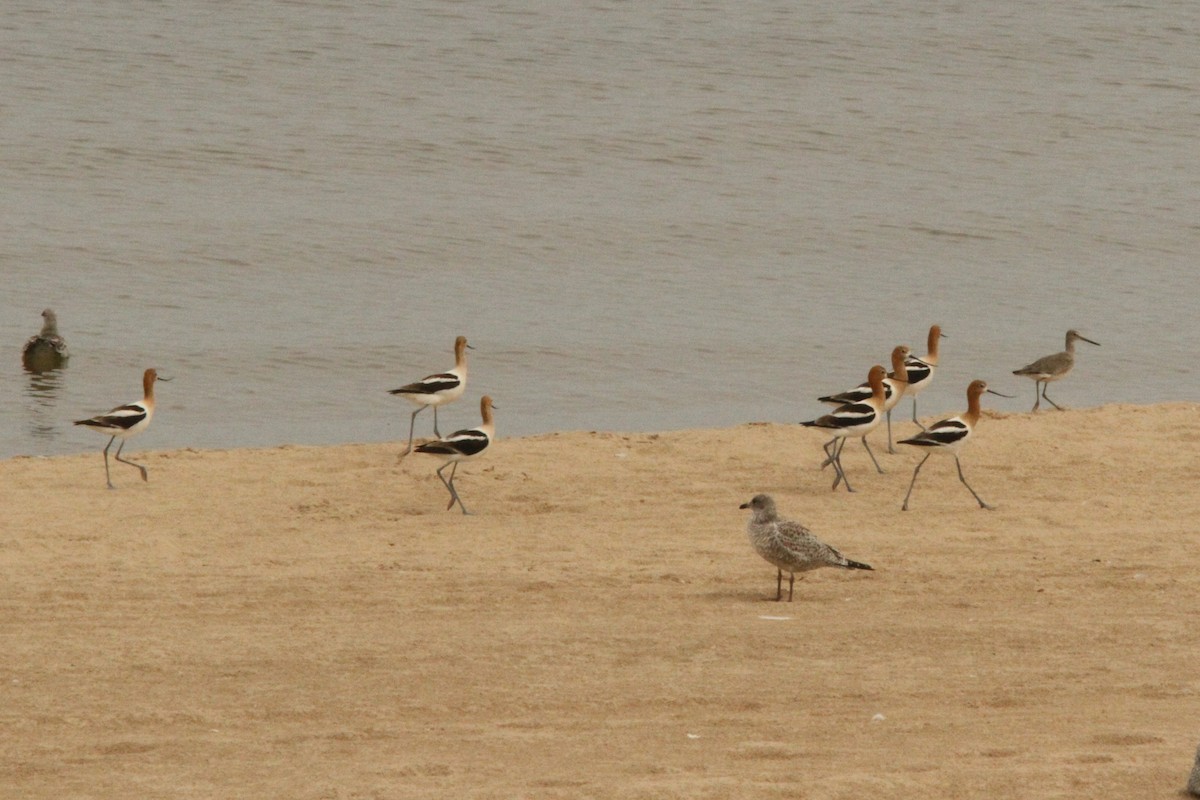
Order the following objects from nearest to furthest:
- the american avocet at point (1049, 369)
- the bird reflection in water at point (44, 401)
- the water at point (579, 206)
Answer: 1. the bird reflection in water at point (44, 401)
2. the american avocet at point (1049, 369)
3. the water at point (579, 206)

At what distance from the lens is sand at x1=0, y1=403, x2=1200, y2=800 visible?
8.55 meters

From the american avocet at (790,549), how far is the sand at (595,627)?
0.28 meters

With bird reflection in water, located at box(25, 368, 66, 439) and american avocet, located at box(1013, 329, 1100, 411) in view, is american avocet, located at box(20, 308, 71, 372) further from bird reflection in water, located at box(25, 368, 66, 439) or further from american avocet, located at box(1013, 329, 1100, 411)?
american avocet, located at box(1013, 329, 1100, 411)

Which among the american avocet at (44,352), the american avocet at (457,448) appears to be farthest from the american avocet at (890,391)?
the american avocet at (44,352)

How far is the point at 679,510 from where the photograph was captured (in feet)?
47.7

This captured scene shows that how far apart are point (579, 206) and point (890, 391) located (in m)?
15.5

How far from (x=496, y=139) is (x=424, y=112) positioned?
9.24 ft

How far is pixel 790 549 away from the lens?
11750 mm

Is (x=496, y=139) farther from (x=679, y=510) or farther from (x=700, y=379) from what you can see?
(x=679, y=510)

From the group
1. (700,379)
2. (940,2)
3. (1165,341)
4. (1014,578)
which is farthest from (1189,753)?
(940,2)

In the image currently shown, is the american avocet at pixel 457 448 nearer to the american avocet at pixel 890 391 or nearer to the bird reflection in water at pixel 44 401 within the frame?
the american avocet at pixel 890 391

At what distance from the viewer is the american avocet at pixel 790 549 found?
11.8 metres

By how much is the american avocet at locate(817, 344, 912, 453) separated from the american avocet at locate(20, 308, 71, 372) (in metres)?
9.12

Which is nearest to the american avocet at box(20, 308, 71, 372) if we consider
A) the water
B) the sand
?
the water
